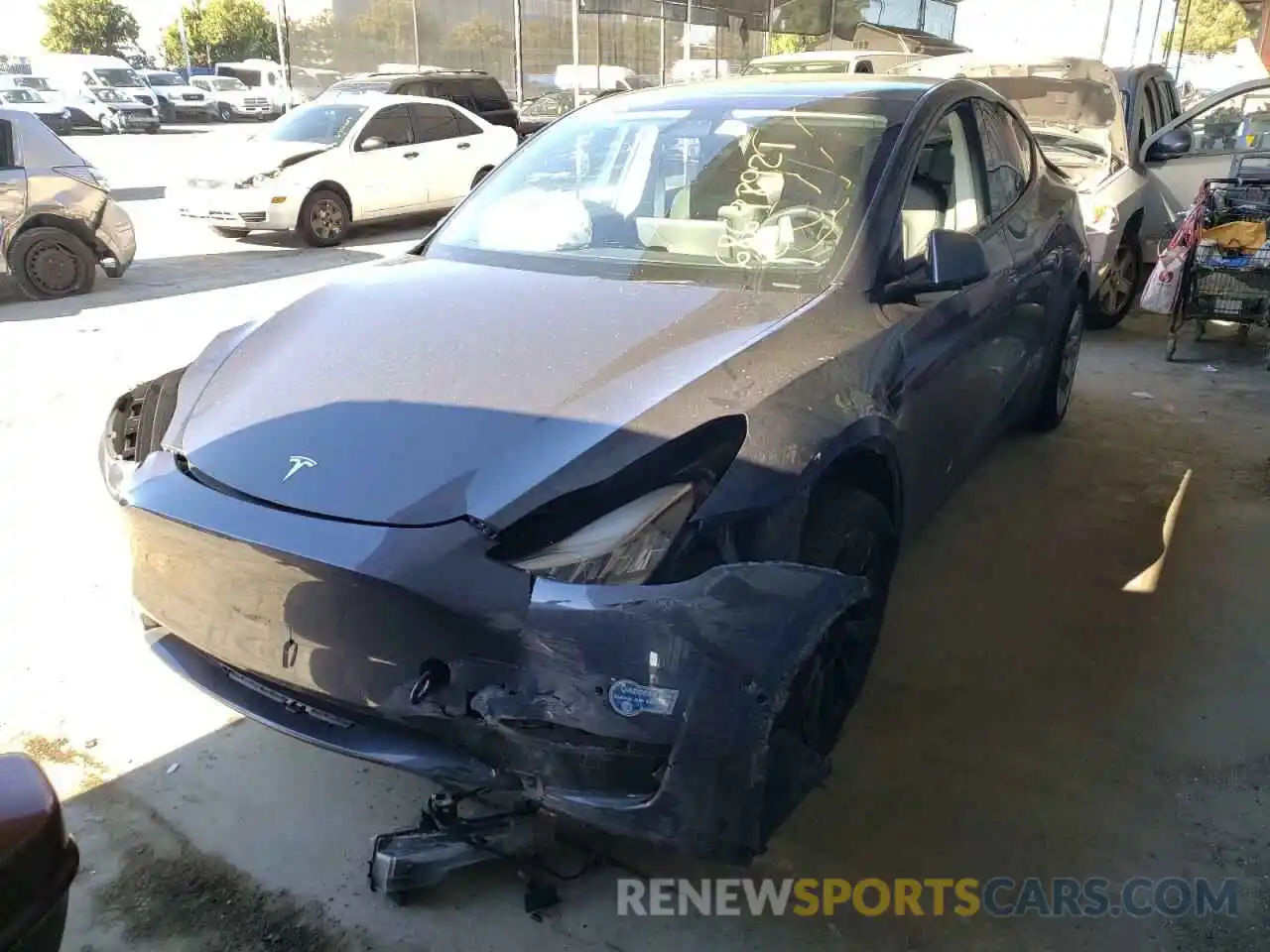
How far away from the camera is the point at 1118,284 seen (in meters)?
7.61

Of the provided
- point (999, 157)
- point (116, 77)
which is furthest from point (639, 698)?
point (116, 77)

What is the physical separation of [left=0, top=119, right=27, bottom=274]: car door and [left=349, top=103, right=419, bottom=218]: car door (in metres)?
3.78

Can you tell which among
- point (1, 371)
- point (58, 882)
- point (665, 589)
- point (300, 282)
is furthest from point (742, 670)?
point (300, 282)

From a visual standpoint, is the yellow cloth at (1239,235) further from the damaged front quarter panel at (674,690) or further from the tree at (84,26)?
the tree at (84,26)

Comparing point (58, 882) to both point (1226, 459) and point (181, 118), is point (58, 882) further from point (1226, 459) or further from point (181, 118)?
point (181, 118)

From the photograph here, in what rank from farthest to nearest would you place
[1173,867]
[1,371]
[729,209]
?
[1,371] < [729,209] < [1173,867]

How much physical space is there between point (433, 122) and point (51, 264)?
17.3ft

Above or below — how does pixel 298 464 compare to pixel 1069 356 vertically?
above

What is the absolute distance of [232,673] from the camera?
7.78 feet

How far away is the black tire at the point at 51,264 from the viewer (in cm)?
831

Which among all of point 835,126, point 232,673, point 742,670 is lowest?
point 232,673

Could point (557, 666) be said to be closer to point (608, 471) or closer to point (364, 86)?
point (608, 471)

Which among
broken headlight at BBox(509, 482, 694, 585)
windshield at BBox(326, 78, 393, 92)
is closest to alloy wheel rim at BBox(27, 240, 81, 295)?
windshield at BBox(326, 78, 393, 92)

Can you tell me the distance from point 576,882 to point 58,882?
1.16 metres
